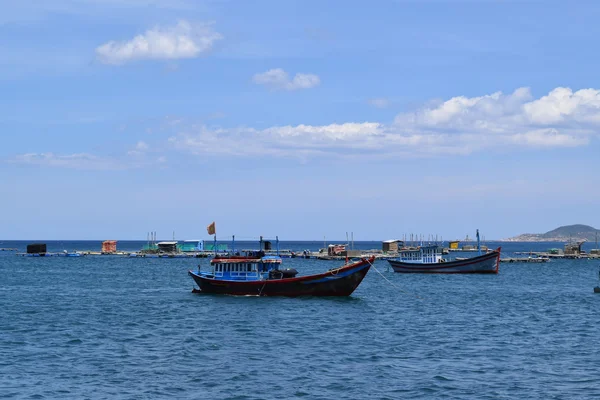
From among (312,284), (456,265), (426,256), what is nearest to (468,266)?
(456,265)

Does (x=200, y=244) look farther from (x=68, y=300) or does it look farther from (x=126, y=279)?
(x=68, y=300)

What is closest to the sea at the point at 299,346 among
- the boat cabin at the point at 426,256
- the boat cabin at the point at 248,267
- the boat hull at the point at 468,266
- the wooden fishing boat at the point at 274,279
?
the wooden fishing boat at the point at 274,279

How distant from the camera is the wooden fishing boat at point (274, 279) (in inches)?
A: 2537

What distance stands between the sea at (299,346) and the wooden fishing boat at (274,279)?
1147mm

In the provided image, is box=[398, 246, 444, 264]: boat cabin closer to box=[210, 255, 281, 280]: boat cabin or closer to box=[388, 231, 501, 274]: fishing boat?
box=[388, 231, 501, 274]: fishing boat

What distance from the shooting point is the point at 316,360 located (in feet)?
123

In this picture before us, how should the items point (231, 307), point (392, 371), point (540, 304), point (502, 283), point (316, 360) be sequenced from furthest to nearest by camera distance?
point (502, 283), point (540, 304), point (231, 307), point (316, 360), point (392, 371)

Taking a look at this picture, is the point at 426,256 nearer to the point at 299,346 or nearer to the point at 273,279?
the point at 273,279

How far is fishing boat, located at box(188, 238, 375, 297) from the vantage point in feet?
211

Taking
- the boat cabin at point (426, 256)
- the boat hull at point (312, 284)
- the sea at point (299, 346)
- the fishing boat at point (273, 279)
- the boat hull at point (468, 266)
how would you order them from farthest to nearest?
the boat cabin at point (426, 256) → the boat hull at point (468, 266) → the fishing boat at point (273, 279) → the boat hull at point (312, 284) → the sea at point (299, 346)

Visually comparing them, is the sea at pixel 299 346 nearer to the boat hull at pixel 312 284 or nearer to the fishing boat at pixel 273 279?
the boat hull at pixel 312 284

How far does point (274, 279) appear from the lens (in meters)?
65.0

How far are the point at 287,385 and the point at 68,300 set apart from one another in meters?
42.7

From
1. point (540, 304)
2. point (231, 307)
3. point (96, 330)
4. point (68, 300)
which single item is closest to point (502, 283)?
point (540, 304)
